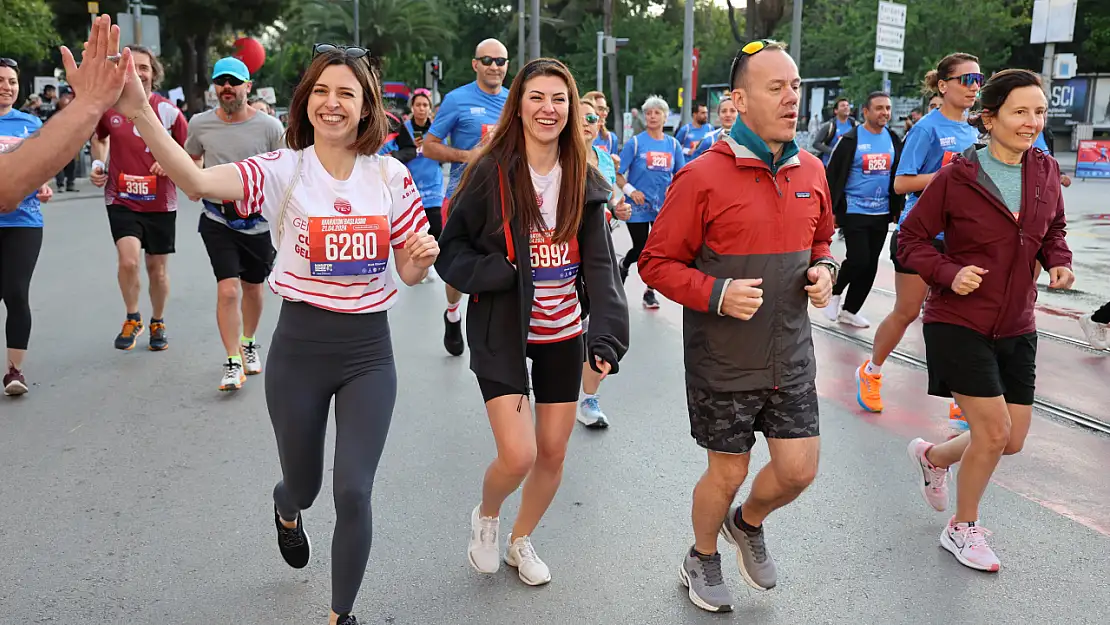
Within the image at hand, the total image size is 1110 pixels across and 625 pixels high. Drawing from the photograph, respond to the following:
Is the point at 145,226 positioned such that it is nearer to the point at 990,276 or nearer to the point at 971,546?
the point at 990,276

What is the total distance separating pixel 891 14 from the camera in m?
21.8

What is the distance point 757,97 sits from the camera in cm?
340

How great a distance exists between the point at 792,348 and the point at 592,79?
59010mm

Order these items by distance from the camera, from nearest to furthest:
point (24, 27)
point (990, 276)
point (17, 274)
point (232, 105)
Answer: point (990, 276), point (17, 274), point (232, 105), point (24, 27)

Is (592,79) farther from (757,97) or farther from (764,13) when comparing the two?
(757,97)

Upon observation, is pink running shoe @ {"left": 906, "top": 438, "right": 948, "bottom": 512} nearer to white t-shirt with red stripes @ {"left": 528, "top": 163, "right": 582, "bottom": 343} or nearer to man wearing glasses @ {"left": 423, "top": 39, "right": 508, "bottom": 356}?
white t-shirt with red stripes @ {"left": 528, "top": 163, "right": 582, "bottom": 343}

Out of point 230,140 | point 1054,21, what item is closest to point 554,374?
point 230,140

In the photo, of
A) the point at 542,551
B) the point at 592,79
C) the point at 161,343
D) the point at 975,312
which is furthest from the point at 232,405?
the point at 592,79

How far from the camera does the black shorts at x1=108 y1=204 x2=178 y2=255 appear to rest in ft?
24.3

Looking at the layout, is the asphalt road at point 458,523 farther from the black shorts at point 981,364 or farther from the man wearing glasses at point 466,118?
the man wearing glasses at point 466,118

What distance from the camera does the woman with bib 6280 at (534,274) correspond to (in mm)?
3590

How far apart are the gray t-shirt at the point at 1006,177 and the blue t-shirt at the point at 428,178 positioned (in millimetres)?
6000

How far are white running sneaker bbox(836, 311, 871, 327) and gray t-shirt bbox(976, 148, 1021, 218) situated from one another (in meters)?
4.77

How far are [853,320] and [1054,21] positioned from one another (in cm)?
1868
